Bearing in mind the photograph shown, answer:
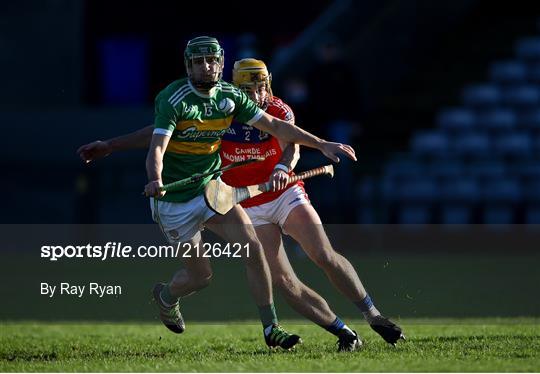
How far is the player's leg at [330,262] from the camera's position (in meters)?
9.91

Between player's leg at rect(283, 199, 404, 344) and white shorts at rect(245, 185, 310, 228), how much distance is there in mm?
40

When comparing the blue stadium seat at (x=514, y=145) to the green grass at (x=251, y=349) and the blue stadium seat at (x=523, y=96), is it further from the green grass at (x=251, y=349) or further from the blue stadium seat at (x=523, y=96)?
the green grass at (x=251, y=349)

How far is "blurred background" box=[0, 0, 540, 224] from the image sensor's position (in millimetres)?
18078

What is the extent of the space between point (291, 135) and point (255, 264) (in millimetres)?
898

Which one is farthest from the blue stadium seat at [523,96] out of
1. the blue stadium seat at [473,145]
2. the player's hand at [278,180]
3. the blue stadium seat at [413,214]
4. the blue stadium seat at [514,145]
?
the player's hand at [278,180]

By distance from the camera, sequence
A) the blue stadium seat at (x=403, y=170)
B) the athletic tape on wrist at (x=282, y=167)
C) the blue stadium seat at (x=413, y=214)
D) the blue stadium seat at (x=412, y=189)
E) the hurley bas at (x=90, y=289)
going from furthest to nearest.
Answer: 1. the blue stadium seat at (x=403, y=170)
2. the blue stadium seat at (x=412, y=189)
3. the blue stadium seat at (x=413, y=214)
4. the hurley bas at (x=90, y=289)
5. the athletic tape on wrist at (x=282, y=167)

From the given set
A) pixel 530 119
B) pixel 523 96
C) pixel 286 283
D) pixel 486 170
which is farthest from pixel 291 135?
pixel 523 96

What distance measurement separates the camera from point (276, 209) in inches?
398

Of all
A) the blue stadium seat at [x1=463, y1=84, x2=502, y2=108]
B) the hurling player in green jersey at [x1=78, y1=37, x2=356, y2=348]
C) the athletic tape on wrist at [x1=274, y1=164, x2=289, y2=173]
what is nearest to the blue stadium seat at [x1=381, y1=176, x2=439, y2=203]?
the blue stadium seat at [x1=463, y1=84, x2=502, y2=108]

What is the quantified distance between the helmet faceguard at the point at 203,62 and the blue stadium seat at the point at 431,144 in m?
10.1

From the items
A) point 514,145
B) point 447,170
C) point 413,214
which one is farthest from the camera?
point 514,145

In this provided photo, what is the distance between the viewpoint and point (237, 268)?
Result: 576 inches

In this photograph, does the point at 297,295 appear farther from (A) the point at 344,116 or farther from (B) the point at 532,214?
(B) the point at 532,214

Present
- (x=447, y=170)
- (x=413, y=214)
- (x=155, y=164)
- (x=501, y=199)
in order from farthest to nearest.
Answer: (x=447, y=170) → (x=501, y=199) → (x=413, y=214) → (x=155, y=164)
